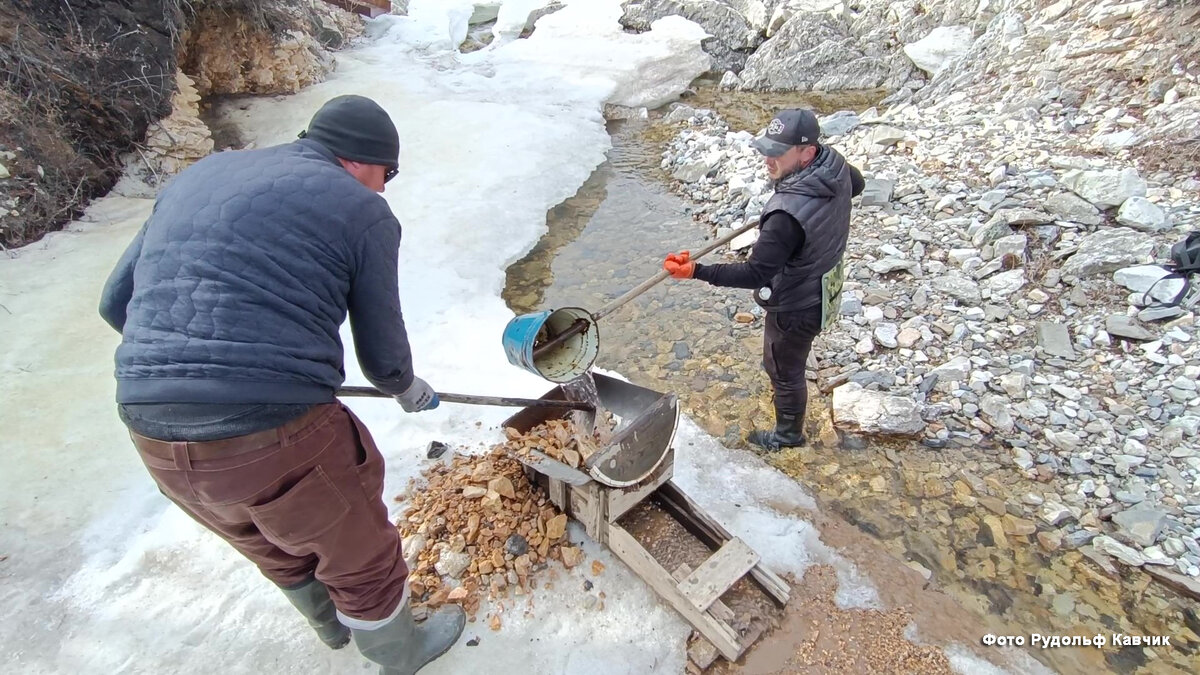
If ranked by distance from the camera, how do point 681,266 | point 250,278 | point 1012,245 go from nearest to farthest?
point 250,278, point 681,266, point 1012,245

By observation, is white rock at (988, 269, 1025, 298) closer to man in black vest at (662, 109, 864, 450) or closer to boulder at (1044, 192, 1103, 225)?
boulder at (1044, 192, 1103, 225)

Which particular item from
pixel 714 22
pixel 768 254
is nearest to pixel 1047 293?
pixel 768 254

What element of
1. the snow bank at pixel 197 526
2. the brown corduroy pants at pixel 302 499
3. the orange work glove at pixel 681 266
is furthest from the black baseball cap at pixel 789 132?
the brown corduroy pants at pixel 302 499

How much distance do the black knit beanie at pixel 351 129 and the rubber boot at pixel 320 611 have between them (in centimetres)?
172

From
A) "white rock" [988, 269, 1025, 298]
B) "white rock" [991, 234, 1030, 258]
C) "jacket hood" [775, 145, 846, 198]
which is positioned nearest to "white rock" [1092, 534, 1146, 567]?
"white rock" [988, 269, 1025, 298]

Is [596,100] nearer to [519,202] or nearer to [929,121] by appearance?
[519,202]

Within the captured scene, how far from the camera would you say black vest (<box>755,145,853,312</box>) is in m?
3.09

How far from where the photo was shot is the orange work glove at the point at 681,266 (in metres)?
3.43

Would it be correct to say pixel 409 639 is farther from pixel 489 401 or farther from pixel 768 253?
pixel 768 253

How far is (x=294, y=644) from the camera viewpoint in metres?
2.88

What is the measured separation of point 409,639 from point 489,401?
109 cm

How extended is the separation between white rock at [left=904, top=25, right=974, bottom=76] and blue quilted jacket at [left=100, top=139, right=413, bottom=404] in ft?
34.4

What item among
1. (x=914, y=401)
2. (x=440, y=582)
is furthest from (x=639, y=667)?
(x=914, y=401)

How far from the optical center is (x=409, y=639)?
2639mm
